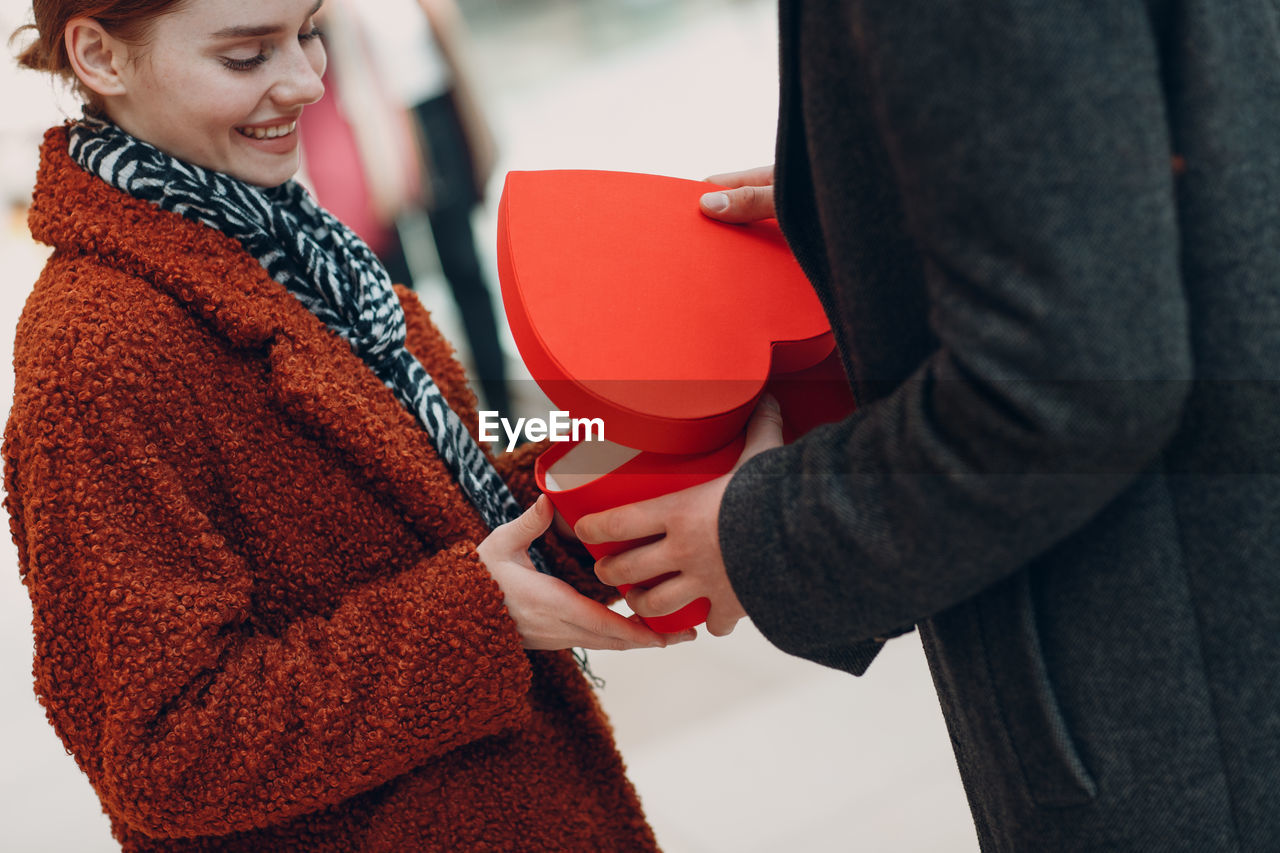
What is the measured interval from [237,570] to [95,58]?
0.48 meters

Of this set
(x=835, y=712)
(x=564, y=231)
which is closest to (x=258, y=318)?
(x=564, y=231)

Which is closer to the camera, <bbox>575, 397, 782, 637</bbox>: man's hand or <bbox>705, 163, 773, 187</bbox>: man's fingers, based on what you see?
<bbox>575, 397, 782, 637</bbox>: man's hand

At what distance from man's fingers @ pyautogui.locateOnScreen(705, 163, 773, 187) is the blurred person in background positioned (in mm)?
2006

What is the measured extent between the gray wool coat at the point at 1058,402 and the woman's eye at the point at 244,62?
0.54 meters

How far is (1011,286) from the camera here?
48 cm

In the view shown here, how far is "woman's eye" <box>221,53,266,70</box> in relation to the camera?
2.86 ft

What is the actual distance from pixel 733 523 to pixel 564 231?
0.29m

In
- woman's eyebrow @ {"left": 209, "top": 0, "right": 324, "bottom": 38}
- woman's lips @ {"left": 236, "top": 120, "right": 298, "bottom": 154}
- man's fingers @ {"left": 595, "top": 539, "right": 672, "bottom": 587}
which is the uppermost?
woman's eyebrow @ {"left": 209, "top": 0, "right": 324, "bottom": 38}

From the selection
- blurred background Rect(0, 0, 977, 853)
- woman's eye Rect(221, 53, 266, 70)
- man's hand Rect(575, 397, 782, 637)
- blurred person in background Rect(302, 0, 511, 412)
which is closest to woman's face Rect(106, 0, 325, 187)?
woman's eye Rect(221, 53, 266, 70)

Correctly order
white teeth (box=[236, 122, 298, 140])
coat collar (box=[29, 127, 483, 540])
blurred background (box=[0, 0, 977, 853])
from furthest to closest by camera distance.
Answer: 1. blurred background (box=[0, 0, 977, 853])
2. white teeth (box=[236, 122, 298, 140])
3. coat collar (box=[29, 127, 483, 540])

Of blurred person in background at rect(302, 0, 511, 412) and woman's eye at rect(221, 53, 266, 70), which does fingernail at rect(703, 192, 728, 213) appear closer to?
woman's eye at rect(221, 53, 266, 70)

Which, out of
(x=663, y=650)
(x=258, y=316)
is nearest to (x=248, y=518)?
(x=258, y=316)

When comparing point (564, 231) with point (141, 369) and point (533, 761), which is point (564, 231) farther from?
point (533, 761)

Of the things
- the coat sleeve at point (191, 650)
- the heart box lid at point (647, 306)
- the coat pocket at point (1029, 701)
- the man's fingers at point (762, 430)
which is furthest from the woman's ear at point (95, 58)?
the coat pocket at point (1029, 701)
